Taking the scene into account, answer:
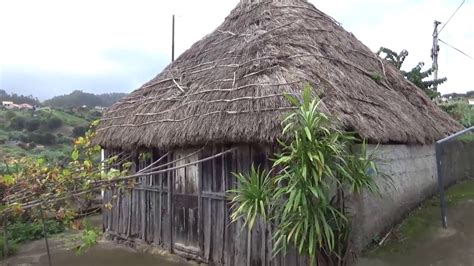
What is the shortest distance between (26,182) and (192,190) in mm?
3630

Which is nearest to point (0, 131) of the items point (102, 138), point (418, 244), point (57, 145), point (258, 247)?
point (57, 145)

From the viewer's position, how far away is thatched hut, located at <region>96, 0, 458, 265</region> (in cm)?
606

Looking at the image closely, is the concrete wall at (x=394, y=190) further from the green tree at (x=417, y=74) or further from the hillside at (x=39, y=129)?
the hillside at (x=39, y=129)

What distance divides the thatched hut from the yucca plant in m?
0.59

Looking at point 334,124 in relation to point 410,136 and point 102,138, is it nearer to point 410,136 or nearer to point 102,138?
point 410,136

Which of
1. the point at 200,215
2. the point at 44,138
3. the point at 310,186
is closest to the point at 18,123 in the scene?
the point at 44,138

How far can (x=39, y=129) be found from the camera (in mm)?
24641

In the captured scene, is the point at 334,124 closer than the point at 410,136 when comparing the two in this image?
Yes

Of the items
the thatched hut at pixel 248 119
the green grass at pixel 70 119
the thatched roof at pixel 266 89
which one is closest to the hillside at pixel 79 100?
the green grass at pixel 70 119

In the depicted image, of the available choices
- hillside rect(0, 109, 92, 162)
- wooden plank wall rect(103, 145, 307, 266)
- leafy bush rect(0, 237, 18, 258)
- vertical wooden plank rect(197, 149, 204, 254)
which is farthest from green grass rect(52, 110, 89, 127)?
vertical wooden plank rect(197, 149, 204, 254)

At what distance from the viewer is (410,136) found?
267 inches

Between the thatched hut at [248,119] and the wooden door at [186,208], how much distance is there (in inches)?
0.7

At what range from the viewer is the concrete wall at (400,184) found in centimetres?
593

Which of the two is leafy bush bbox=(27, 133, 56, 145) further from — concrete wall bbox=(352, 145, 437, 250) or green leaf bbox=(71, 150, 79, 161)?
concrete wall bbox=(352, 145, 437, 250)
